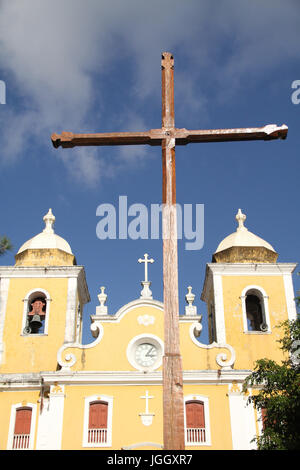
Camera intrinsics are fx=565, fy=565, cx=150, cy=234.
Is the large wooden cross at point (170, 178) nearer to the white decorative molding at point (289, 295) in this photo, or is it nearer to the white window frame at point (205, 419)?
the white window frame at point (205, 419)

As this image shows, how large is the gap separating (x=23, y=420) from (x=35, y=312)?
386 cm

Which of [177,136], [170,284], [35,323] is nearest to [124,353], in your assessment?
[35,323]

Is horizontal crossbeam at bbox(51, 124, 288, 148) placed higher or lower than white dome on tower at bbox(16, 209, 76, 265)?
lower

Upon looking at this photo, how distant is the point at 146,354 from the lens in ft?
60.6

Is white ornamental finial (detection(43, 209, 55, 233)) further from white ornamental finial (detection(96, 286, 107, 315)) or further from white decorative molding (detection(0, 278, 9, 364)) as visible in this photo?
white ornamental finial (detection(96, 286, 107, 315))

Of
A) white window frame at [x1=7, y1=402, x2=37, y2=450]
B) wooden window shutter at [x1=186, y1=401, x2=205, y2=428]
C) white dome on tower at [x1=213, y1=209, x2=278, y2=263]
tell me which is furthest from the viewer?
white dome on tower at [x1=213, y1=209, x2=278, y2=263]

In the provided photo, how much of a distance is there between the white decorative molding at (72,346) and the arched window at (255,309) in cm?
510

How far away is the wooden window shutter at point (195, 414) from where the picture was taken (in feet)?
56.1

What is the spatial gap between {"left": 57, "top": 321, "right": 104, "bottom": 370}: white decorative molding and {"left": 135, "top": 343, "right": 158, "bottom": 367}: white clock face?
1.35 m

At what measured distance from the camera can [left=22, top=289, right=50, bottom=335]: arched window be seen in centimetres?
1978

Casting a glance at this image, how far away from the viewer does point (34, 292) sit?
20344 millimetres

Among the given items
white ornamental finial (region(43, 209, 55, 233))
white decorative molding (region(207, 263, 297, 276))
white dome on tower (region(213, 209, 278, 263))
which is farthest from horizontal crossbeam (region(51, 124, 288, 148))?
A: white ornamental finial (region(43, 209, 55, 233))

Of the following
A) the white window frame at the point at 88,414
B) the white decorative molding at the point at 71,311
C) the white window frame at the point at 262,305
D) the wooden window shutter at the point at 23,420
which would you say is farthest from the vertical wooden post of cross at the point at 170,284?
the white window frame at the point at 262,305
